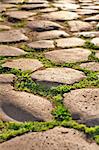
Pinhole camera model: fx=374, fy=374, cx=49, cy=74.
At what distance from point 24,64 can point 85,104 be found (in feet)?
2.97

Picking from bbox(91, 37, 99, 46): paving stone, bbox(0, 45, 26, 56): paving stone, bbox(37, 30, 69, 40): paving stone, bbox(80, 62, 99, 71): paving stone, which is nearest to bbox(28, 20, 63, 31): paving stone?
bbox(37, 30, 69, 40): paving stone

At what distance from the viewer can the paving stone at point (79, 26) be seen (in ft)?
14.0

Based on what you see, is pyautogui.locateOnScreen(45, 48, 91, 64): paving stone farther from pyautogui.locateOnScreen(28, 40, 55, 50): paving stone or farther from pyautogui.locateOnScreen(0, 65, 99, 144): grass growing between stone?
pyautogui.locateOnScreen(0, 65, 99, 144): grass growing between stone

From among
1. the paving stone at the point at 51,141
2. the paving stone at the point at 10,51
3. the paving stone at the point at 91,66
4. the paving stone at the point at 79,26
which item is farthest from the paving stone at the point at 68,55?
the paving stone at the point at 51,141

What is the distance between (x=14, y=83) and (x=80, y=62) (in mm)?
718

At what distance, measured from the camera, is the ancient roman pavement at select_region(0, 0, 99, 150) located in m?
1.95

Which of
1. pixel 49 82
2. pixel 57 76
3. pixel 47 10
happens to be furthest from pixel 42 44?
pixel 47 10

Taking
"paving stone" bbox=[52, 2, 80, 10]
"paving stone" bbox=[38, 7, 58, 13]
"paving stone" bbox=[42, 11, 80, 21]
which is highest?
"paving stone" bbox=[52, 2, 80, 10]

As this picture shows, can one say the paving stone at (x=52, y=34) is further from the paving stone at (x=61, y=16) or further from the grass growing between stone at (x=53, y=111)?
the grass growing between stone at (x=53, y=111)

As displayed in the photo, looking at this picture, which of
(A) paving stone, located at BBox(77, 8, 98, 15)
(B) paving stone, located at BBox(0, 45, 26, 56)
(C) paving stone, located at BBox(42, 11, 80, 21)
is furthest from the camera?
(A) paving stone, located at BBox(77, 8, 98, 15)

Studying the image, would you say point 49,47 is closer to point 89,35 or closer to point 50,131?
point 89,35

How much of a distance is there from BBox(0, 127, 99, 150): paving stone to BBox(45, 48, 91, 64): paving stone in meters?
1.24

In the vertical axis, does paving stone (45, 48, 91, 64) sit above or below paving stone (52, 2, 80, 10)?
below

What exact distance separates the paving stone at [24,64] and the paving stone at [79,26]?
4.10 feet
